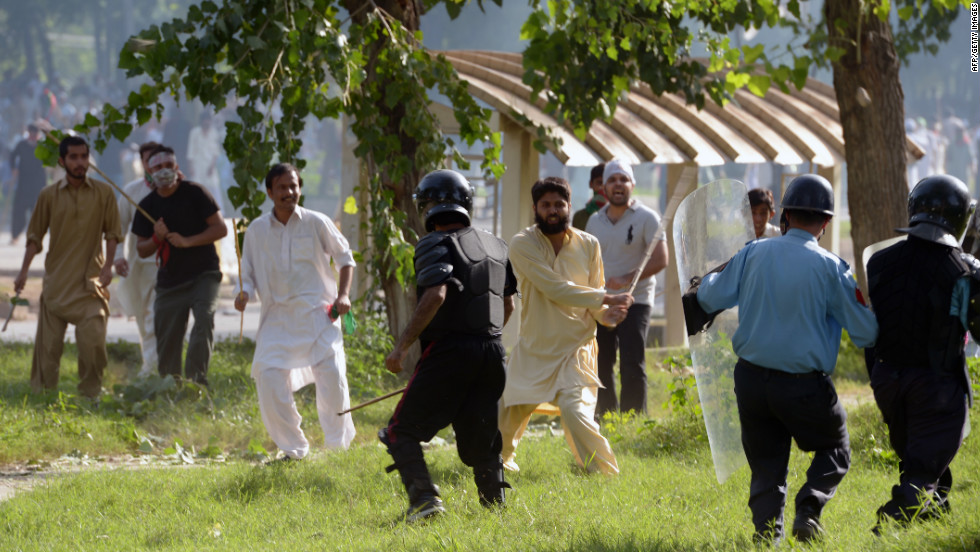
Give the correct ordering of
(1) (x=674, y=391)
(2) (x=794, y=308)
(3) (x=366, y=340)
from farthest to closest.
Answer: (3) (x=366, y=340), (1) (x=674, y=391), (2) (x=794, y=308)

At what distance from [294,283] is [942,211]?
3.90 m

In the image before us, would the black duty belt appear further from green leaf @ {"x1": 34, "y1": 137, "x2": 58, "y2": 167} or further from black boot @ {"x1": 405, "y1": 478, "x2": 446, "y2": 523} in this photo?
green leaf @ {"x1": 34, "y1": 137, "x2": 58, "y2": 167}

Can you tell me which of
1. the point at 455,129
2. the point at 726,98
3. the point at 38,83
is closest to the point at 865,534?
the point at 726,98

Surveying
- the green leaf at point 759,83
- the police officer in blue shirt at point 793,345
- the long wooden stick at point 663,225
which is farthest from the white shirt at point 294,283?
the green leaf at point 759,83

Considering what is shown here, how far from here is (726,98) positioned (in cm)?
1004

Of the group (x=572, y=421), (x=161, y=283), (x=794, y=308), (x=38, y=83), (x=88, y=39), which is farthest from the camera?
(x=88, y=39)

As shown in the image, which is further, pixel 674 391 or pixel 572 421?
pixel 674 391

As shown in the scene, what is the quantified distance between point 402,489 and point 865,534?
2534mm

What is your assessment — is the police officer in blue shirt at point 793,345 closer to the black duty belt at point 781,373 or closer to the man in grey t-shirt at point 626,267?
the black duty belt at point 781,373

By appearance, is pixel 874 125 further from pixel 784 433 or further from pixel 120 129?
pixel 784 433

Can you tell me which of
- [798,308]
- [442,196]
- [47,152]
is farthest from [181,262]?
[798,308]

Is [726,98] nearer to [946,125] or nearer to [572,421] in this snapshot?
[572,421]

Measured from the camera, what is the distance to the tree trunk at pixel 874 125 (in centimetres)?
1190

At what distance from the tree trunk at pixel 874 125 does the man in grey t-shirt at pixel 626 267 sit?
4140 millimetres
